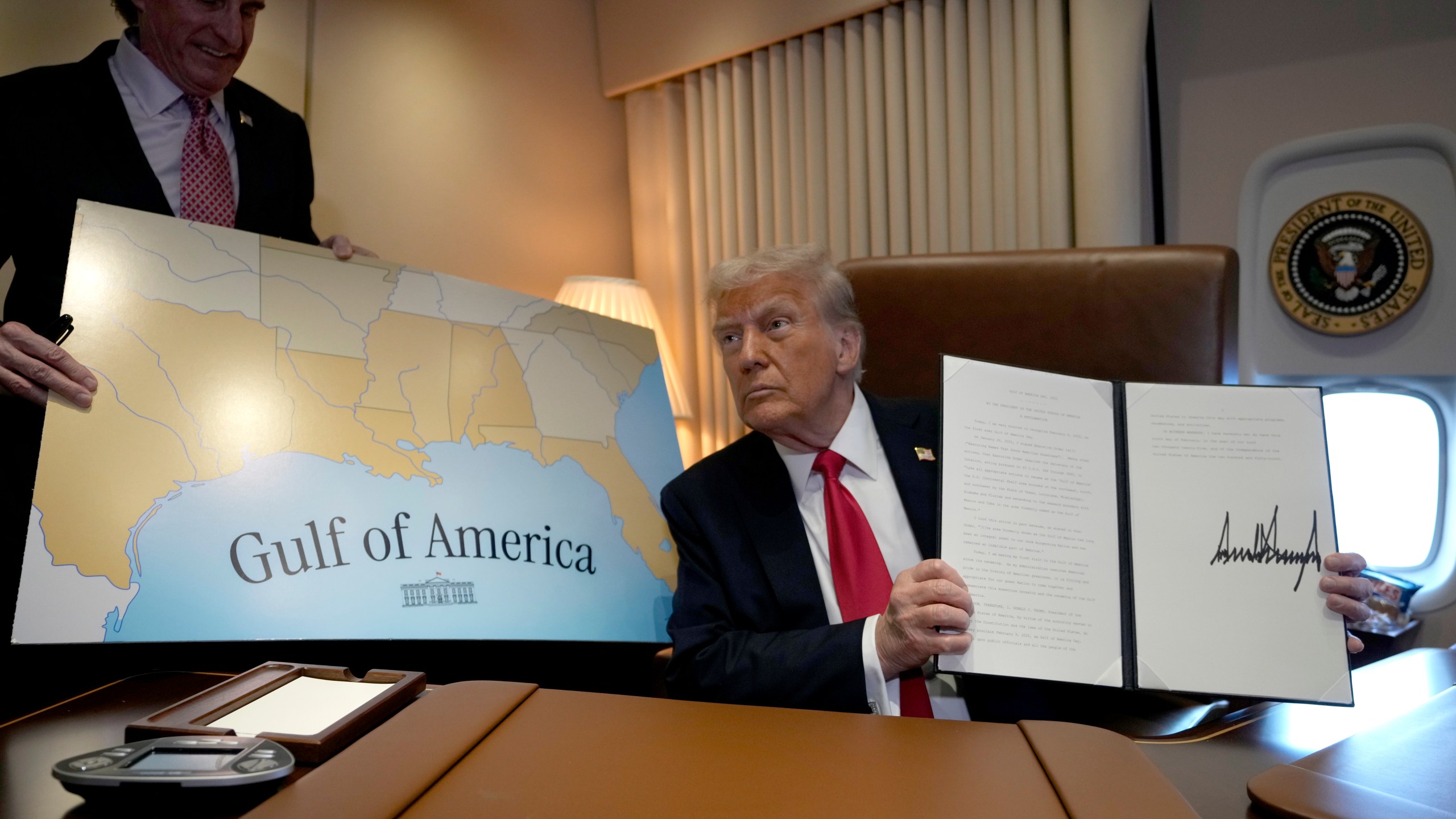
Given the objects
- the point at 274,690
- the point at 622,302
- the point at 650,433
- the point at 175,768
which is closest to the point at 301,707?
the point at 274,690

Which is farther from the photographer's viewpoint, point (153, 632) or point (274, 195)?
point (274, 195)

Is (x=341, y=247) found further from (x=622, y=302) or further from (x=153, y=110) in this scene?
(x=622, y=302)

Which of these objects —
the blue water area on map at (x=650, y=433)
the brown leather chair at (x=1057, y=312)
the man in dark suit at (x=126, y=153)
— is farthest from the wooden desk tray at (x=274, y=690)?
the brown leather chair at (x=1057, y=312)

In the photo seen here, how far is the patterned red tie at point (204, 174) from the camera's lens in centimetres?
172

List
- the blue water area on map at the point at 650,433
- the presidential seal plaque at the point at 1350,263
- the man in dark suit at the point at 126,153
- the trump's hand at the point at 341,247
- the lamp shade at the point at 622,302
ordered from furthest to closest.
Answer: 1. the lamp shade at the point at 622,302
2. the presidential seal plaque at the point at 1350,263
3. the blue water area on map at the point at 650,433
4. the trump's hand at the point at 341,247
5. the man in dark suit at the point at 126,153

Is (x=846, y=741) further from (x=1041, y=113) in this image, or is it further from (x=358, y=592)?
(x=1041, y=113)

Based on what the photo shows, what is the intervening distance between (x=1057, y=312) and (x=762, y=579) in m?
0.89

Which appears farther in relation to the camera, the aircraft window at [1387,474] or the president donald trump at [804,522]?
the aircraft window at [1387,474]

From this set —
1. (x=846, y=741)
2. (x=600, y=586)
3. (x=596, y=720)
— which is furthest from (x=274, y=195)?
(x=846, y=741)

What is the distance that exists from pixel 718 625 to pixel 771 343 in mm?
582

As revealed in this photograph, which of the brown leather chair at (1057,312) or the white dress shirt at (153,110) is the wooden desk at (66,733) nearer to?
the white dress shirt at (153,110)

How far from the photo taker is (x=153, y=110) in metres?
1.73

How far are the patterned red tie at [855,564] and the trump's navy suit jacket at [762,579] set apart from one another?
5 centimetres

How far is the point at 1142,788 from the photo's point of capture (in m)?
0.54
